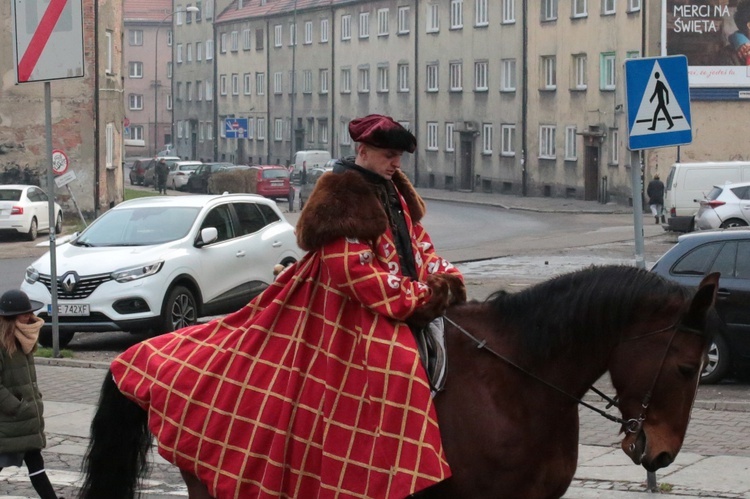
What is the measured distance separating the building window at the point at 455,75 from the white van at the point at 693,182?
3023 centimetres

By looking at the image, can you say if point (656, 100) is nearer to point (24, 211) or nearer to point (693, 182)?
point (693, 182)

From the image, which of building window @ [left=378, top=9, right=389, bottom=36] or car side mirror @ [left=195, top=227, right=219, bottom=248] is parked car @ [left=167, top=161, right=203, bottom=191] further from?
car side mirror @ [left=195, top=227, right=219, bottom=248]

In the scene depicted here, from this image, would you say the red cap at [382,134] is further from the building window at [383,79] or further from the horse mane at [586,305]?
the building window at [383,79]

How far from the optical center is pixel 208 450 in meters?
5.45

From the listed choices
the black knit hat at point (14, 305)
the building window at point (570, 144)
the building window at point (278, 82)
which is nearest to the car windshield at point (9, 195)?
the building window at point (570, 144)

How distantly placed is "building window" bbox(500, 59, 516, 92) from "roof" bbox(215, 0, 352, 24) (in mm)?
16992

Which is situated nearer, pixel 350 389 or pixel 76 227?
pixel 350 389

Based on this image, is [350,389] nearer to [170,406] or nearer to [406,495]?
[406,495]

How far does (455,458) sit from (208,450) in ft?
3.54

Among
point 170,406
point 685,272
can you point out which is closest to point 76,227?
point 685,272

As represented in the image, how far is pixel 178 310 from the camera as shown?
15.7 meters

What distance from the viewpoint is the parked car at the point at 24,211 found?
120ft

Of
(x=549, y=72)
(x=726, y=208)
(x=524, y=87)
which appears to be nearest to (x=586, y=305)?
(x=726, y=208)

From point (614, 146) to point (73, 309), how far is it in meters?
41.0
